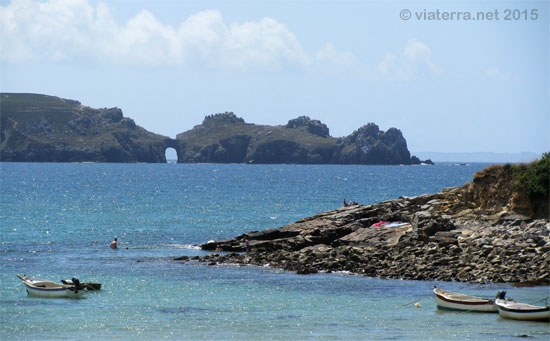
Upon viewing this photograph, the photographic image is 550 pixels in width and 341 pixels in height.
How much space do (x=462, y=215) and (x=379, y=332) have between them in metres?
22.8

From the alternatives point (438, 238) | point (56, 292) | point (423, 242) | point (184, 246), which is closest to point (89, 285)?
point (56, 292)

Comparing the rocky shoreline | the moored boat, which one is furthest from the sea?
the rocky shoreline

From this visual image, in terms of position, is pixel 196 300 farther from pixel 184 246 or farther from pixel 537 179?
pixel 537 179

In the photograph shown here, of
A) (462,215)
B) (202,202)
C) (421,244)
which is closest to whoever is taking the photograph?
(421,244)

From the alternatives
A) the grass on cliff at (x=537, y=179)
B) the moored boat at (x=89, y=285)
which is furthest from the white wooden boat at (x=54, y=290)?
the grass on cliff at (x=537, y=179)

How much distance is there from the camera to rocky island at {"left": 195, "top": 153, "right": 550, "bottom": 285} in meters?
42.7

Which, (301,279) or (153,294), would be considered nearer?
(153,294)

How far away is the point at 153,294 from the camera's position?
4016 cm

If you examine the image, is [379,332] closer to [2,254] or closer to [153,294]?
[153,294]

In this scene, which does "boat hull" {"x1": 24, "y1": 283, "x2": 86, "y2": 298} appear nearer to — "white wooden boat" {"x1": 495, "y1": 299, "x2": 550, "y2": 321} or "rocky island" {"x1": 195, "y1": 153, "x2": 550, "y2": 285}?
"rocky island" {"x1": 195, "y1": 153, "x2": 550, "y2": 285}

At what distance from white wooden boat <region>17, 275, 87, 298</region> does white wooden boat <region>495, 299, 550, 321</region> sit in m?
21.1

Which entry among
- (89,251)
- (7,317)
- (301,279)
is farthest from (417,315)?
(89,251)

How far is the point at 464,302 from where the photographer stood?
1375 inches

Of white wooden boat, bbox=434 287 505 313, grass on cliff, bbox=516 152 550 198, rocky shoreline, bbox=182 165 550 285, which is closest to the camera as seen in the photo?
white wooden boat, bbox=434 287 505 313
